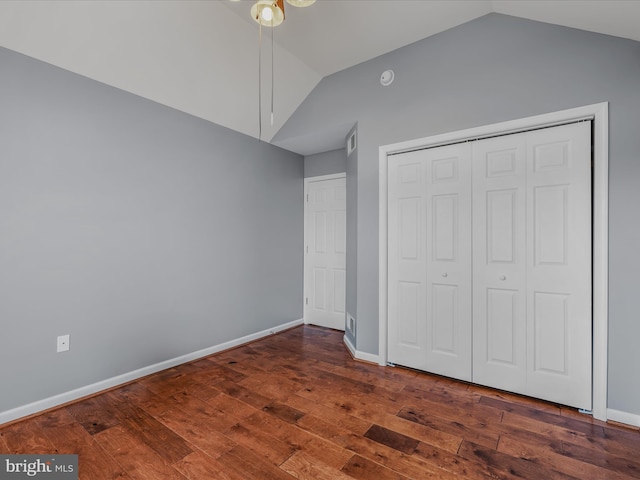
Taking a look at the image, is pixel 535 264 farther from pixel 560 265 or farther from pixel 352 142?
pixel 352 142

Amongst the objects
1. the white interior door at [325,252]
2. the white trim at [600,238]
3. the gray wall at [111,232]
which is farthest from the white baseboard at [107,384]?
the white trim at [600,238]

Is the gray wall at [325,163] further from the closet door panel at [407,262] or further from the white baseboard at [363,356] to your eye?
the white baseboard at [363,356]

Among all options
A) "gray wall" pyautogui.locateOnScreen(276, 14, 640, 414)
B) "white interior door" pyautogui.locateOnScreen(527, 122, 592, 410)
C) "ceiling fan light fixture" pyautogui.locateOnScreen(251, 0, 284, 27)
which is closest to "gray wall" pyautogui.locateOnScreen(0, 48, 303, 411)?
"gray wall" pyautogui.locateOnScreen(276, 14, 640, 414)

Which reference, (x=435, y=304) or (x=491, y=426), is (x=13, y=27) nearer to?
(x=435, y=304)

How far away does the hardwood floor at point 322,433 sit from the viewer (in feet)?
5.35

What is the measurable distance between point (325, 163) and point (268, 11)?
105 inches

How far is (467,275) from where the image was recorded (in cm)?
262

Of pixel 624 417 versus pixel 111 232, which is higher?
pixel 111 232

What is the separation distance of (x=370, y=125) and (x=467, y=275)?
5.53ft

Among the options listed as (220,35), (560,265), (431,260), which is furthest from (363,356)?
(220,35)

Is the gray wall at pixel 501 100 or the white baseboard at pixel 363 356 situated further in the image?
the white baseboard at pixel 363 356

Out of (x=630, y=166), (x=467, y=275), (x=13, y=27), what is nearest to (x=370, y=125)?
(x=467, y=275)

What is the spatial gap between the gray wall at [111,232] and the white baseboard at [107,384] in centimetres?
4

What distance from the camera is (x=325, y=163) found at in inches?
168
